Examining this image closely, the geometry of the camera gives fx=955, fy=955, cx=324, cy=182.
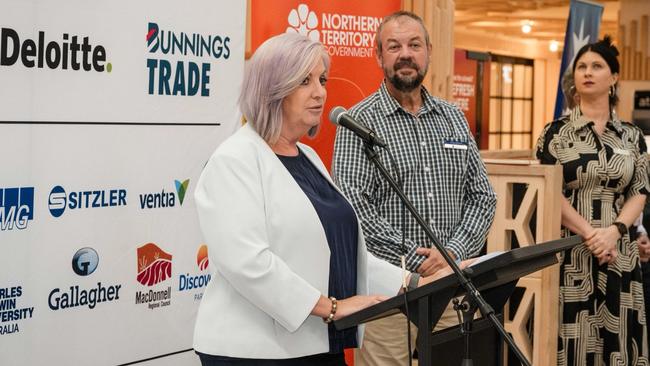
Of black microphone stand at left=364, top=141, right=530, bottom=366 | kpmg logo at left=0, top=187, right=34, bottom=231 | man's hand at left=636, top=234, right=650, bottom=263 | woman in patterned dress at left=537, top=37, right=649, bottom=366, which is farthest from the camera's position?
man's hand at left=636, top=234, right=650, bottom=263

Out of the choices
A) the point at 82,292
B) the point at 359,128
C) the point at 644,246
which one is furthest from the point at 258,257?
the point at 644,246

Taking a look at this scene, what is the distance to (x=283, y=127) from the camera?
96.7 inches

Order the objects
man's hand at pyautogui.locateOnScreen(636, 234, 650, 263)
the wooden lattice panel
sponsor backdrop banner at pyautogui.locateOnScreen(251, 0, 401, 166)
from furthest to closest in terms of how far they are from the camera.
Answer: man's hand at pyautogui.locateOnScreen(636, 234, 650, 263) < the wooden lattice panel < sponsor backdrop banner at pyautogui.locateOnScreen(251, 0, 401, 166)

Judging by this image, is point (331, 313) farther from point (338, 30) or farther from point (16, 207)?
point (338, 30)

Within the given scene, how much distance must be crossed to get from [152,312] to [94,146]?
26.3 inches

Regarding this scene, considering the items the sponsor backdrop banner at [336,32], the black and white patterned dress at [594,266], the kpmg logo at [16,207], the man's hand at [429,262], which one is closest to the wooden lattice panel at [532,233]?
the black and white patterned dress at [594,266]

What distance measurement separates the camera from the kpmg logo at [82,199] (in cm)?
314

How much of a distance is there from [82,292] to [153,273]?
0.33 meters

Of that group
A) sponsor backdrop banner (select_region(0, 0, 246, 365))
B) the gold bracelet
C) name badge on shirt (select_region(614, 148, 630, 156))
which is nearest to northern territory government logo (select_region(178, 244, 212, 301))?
sponsor backdrop banner (select_region(0, 0, 246, 365))

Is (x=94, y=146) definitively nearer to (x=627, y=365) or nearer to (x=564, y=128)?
(x=564, y=128)

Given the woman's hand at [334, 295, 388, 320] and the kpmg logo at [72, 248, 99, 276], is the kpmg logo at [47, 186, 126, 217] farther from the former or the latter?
the woman's hand at [334, 295, 388, 320]

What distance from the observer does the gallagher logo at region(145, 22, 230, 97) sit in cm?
349

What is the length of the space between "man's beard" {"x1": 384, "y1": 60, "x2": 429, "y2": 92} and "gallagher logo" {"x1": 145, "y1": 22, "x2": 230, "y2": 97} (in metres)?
0.73

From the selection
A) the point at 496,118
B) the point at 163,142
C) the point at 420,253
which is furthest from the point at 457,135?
the point at 496,118
